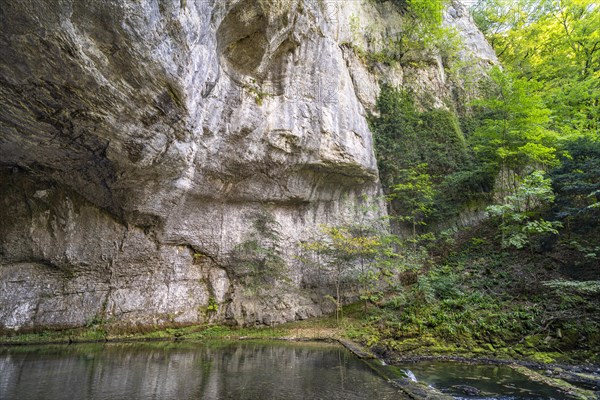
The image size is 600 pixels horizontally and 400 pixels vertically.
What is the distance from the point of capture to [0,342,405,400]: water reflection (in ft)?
15.9

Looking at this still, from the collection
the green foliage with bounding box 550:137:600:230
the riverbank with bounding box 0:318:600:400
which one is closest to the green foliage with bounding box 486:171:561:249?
the green foliage with bounding box 550:137:600:230

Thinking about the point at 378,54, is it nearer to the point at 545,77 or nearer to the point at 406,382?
the point at 545,77

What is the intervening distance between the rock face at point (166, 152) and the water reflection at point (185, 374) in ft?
9.63

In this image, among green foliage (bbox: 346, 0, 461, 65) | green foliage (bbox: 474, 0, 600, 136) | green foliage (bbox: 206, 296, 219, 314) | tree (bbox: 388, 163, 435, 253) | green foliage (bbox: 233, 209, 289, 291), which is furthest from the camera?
green foliage (bbox: 346, 0, 461, 65)

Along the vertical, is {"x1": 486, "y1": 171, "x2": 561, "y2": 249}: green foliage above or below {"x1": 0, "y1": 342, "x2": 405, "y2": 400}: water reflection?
above

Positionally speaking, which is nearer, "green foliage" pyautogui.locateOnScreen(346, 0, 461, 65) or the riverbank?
the riverbank

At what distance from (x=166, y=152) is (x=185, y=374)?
5852 mm

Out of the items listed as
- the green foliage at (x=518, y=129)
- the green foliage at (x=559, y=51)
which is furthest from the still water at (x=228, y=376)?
the green foliage at (x=559, y=51)

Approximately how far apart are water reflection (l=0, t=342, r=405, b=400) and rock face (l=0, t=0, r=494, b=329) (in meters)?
2.94

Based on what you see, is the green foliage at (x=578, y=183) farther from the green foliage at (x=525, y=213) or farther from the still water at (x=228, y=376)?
the still water at (x=228, y=376)

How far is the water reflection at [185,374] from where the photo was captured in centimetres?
485

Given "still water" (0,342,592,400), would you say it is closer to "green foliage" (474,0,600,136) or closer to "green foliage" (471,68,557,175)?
"green foliage" (471,68,557,175)

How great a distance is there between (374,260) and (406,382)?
7.74m

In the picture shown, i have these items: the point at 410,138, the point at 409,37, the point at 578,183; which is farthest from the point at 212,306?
the point at 409,37
